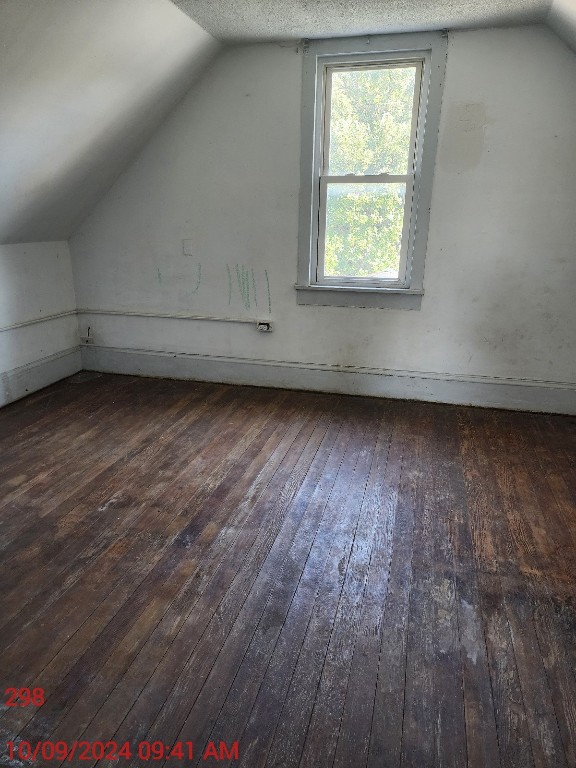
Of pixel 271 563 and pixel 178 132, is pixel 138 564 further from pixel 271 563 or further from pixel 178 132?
pixel 178 132

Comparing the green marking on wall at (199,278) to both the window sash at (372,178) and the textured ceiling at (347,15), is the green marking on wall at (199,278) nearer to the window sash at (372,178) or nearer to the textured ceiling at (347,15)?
the window sash at (372,178)

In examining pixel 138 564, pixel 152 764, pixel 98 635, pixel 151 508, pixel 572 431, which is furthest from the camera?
pixel 572 431

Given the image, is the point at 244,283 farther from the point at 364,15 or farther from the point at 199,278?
the point at 364,15

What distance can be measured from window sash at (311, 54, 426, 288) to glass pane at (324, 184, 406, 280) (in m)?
0.03

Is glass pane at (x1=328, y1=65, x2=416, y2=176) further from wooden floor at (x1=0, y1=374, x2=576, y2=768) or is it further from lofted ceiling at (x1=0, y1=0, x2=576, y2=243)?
wooden floor at (x1=0, y1=374, x2=576, y2=768)

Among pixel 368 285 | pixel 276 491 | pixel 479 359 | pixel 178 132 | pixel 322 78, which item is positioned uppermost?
pixel 322 78

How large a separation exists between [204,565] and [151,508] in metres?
0.52

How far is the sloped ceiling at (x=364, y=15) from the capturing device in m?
2.64

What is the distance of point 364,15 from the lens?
110 inches

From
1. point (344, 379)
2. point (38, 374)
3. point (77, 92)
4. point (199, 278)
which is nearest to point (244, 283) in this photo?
point (199, 278)

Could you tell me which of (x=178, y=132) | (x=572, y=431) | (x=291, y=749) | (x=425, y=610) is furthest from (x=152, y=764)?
(x=178, y=132)

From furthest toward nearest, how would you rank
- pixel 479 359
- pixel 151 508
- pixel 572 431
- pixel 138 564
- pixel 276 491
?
pixel 479 359 < pixel 572 431 < pixel 276 491 < pixel 151 508 < pixel 138 564

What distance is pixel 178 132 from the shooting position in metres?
3.60

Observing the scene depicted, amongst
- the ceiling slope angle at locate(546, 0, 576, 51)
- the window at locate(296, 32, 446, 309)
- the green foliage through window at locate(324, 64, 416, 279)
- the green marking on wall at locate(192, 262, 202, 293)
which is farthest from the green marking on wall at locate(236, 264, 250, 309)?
the ceiling slope angle at locate(546, 0, 576, 51)
